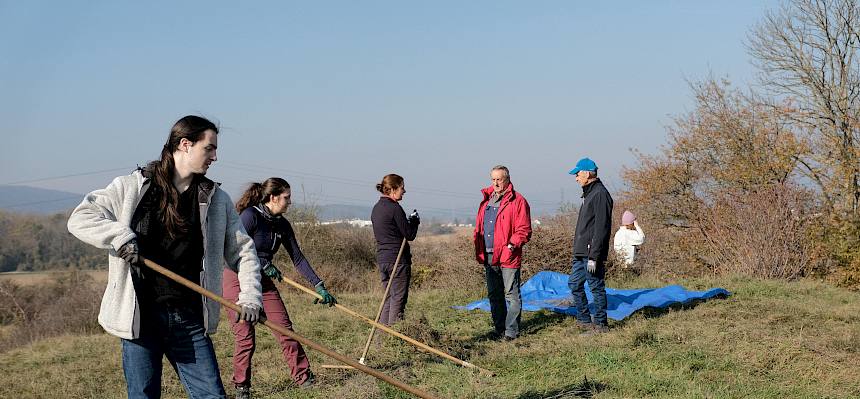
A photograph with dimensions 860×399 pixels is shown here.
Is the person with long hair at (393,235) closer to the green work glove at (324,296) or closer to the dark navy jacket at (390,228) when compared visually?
the dark navy jacket at (390,228)

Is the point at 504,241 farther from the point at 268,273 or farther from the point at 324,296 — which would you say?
the point at 268,273

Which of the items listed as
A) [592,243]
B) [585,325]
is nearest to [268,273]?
[592,243]

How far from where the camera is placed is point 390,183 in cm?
808

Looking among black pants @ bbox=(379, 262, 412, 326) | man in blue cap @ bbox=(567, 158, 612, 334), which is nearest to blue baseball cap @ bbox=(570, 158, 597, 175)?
man in blue cap @ bbox=(567, 158, 612, 334)

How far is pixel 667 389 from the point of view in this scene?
18.4 ft

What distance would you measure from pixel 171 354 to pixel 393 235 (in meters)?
4.82

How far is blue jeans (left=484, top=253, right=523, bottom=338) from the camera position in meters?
7.86

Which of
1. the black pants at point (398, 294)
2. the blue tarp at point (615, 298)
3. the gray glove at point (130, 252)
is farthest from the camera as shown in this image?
the blue tarp at point (615, 298)

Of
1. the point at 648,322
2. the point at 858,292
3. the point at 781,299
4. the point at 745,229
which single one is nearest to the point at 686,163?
the point at 745,229

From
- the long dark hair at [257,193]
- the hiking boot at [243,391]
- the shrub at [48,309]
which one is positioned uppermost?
the long dark hair at [257,193]

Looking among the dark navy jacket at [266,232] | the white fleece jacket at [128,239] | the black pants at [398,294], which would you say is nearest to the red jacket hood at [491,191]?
the black pants at [398,294]

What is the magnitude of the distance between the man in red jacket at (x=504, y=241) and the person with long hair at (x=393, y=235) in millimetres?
743

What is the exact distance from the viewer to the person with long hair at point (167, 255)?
10.7 feet

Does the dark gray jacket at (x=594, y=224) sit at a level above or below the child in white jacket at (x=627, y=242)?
above
